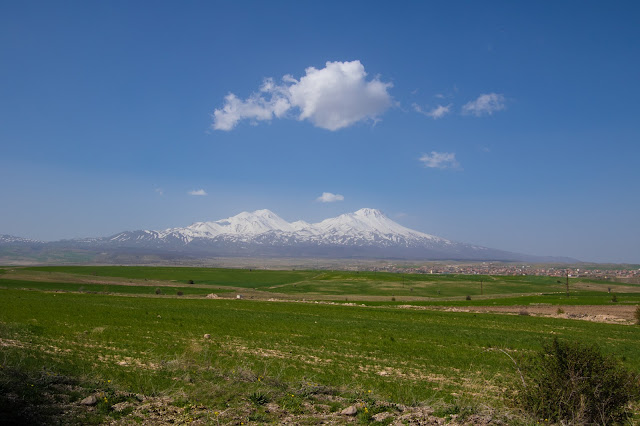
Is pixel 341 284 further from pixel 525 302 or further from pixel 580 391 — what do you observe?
pixel 580 391

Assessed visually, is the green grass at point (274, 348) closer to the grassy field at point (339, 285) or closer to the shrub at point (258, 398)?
the shrub at point (258, 398)

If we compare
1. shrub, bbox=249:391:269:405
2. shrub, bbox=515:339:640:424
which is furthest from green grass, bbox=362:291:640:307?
shrub, bbox=249:391:269:405

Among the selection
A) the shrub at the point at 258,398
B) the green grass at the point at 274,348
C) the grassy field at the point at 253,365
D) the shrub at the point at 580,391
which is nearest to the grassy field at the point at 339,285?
the green grass at the point at 274,348

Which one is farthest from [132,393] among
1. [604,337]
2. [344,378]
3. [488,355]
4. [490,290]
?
[490,290]

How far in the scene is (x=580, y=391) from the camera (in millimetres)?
10703

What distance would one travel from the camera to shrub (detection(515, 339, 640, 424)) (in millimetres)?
10617

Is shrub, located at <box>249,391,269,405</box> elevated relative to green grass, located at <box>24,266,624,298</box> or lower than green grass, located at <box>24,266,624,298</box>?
elevated

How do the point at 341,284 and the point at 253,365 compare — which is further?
the point at 341,284

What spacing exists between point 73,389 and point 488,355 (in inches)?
893

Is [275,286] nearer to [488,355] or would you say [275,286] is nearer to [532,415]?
[488,355]

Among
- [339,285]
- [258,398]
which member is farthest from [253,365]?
[339,285]

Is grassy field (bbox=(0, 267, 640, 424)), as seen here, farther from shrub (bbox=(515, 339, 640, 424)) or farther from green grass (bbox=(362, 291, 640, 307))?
green grass (bbox=(362, 291, 640, 307))

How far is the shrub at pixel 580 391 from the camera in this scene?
10.6m

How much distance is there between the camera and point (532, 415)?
35.7 ft
